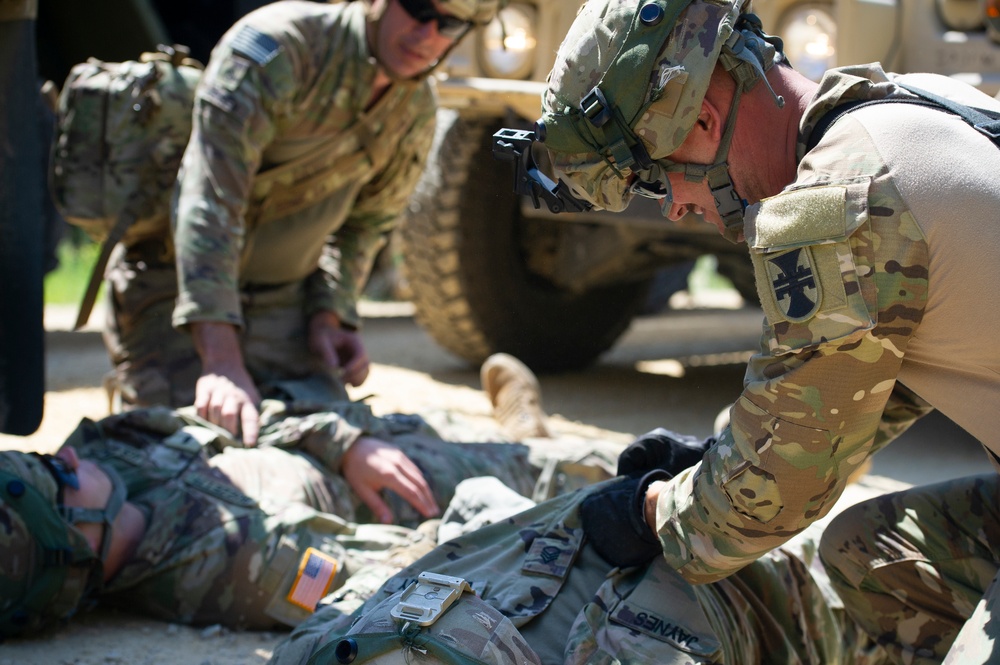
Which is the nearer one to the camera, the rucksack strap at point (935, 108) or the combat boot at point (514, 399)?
the rucksack strap at point (935, 108)

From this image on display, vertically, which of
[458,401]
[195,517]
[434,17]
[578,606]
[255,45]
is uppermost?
[434,17]

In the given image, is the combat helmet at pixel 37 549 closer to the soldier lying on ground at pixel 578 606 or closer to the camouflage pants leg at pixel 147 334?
the soldier lying on ground at pixel 578 606

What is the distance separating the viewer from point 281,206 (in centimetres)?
380

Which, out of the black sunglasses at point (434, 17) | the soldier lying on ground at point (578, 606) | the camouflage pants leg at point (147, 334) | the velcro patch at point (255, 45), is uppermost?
the black sunglasses at point (434, 17)

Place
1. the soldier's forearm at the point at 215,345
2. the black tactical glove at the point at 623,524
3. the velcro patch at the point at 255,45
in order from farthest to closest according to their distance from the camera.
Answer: the velcro patch at the point at 255,45 → the soldier's forearm at the point at 215,345 → the black tactical glove at the point at 623,524

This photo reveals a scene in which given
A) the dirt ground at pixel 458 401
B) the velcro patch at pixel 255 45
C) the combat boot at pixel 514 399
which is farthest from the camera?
the combat boot at pixel 514 399

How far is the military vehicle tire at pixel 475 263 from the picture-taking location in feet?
17.7

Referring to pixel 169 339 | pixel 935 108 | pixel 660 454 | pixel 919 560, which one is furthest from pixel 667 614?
pixel 169 339

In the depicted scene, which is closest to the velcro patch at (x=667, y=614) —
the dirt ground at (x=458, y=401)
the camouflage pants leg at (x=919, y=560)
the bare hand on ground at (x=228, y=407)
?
the camouflage pants leg at (x=919, y=560)

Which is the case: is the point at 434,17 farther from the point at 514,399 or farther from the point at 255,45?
the point at 514,399

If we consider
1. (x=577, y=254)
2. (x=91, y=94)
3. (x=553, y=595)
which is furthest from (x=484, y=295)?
(x=553, y=595)

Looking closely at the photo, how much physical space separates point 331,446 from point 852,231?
1.81 m

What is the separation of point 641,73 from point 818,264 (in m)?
0.42

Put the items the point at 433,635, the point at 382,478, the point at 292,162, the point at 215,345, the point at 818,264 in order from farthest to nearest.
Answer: the point at 292,162, the point at 215,345, the point at 382,478, the point at 433,635, the point at 818,264
